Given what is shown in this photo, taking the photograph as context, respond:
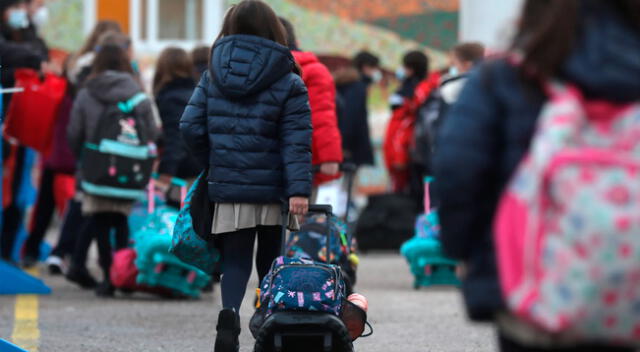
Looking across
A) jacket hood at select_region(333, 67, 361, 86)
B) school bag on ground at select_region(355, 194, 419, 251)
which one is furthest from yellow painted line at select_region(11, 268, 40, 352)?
jacket hood at select_region(333, 67, 361, 86)

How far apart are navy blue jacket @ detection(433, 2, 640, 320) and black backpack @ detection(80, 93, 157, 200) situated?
617 cm

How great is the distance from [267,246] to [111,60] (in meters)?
3.55

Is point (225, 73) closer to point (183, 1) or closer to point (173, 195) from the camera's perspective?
point (173, 195)

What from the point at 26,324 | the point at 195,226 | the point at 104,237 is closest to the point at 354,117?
the point at 104,237

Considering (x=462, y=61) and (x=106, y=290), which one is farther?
(x=462, y=61)

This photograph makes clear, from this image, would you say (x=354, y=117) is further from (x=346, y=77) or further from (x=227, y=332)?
(x=227, y=332)

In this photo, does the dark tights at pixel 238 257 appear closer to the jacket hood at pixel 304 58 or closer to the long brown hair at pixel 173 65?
the jacket hood at pixel 304 58

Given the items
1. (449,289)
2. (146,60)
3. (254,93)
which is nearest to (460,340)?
(254,93)

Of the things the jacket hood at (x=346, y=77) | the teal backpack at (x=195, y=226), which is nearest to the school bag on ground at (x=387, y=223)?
the jacket hood at (x=346, y=77)

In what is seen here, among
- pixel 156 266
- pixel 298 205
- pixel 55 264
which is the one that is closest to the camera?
pixel 298 205

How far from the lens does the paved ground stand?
753 centimetres

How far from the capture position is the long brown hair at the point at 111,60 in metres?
9.87

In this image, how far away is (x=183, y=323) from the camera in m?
8.45

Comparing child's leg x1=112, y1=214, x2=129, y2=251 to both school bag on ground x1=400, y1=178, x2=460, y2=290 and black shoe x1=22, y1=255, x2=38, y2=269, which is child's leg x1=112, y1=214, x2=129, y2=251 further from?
school bag on ground x1=400, y1=178, x2=460, y2=290
